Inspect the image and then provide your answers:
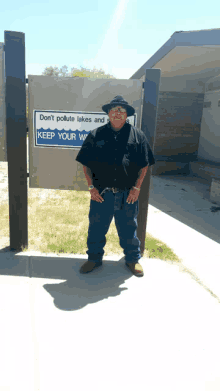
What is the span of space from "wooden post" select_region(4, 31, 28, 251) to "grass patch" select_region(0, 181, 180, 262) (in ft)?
1.22

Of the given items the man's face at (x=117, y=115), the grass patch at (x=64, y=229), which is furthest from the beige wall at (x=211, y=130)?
the man's face at (x=117, y=115)

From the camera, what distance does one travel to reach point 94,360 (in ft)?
6.45

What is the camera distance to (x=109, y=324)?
7.63 feet

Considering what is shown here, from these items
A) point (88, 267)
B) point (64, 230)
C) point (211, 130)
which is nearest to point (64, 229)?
point (64, 230)

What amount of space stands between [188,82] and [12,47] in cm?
764

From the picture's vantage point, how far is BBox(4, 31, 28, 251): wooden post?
3.10 metres

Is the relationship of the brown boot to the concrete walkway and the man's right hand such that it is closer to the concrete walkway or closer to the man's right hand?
the concrete walkway

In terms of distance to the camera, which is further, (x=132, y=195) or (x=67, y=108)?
(x=67, y=108)

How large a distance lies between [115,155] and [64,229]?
6.81 ft

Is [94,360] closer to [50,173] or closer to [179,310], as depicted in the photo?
[179,310]

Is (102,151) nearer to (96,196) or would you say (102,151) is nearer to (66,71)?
(96,196)

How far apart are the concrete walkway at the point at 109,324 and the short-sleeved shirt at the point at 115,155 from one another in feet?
3.59

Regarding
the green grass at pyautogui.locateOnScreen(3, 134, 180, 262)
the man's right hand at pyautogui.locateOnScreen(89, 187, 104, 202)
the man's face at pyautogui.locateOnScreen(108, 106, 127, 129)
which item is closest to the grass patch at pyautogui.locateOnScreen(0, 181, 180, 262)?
the green grass at pyautogui.locateOnScreen(3, 134, 180, 262)

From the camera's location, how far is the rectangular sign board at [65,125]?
3.36 metres
